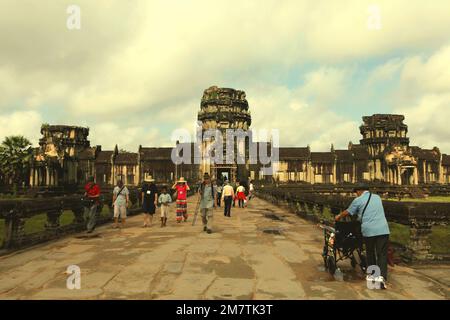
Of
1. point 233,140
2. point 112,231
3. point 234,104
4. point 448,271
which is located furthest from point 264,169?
point 448,271

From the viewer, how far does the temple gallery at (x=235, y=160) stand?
52.8 m

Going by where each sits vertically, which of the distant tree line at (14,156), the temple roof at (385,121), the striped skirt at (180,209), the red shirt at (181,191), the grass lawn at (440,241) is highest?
the temple roof at (385,121)

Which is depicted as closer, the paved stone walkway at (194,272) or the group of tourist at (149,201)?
the paved stone walkway at (194,272)

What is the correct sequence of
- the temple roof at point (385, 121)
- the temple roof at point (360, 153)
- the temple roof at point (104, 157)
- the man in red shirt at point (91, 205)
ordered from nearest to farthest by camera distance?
the man in red shirt at point (91, 205)
the temple roof at point (104, 157)
the temple roof at point (360, 153)
the temple roof at point (385, 121)

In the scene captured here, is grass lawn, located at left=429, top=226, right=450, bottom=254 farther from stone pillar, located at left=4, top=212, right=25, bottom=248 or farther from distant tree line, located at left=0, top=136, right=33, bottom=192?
distant tree line, located at left=0, top=136, right=33, bottom=192

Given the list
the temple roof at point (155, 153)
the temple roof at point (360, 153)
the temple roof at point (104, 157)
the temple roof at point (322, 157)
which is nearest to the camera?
the temple roof at point (155, 153)

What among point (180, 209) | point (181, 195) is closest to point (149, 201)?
point (181, 195)

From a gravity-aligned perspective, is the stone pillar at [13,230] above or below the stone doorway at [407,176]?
below

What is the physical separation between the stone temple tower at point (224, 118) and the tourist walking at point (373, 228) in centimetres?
4542

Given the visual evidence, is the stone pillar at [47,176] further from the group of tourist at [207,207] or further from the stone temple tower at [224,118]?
the group of tourist at [207,207]

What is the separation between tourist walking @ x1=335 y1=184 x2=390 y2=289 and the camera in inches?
210

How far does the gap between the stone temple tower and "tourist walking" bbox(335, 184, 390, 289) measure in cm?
4542

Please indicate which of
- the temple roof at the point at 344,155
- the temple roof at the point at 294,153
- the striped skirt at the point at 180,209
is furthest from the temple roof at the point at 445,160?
the striped skirt at the point at 180,209

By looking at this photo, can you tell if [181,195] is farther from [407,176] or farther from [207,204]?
[407,176]
